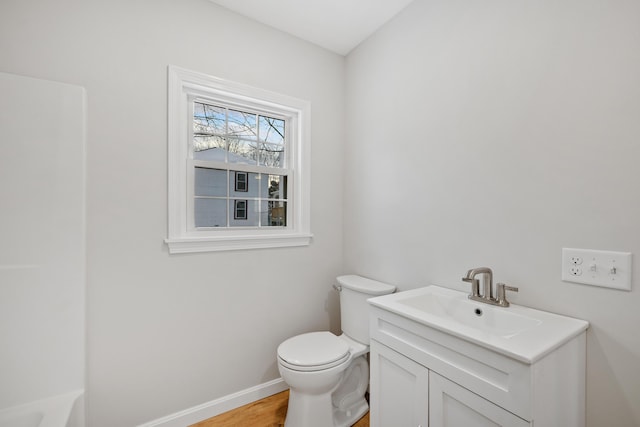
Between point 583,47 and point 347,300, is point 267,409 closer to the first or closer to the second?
point 347,300

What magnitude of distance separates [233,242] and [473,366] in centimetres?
144

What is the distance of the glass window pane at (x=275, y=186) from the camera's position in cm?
209

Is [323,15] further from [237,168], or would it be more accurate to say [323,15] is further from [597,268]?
[597,268]

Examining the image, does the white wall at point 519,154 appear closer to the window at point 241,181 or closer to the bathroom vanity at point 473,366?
the bathroom vanity at point 473,366

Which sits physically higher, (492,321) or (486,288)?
(486,288)

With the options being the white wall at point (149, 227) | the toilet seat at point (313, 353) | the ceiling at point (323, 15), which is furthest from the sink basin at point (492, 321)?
the ceiling at point (323, 15)

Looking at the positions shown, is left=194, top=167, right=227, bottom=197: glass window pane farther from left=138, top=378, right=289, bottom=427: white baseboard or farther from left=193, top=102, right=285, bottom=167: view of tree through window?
left=138, top=378, right=289, bottom=427: white baseboard

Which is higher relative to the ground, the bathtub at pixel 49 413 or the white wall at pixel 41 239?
the white wall at pixel 41 239

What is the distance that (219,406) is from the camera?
1752 mm

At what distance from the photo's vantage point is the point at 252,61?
190 cm

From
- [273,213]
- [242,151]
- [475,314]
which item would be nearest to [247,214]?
[273,213]

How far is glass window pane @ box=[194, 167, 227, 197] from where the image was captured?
181cm

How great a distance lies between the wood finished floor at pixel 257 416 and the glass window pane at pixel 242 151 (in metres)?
1.65

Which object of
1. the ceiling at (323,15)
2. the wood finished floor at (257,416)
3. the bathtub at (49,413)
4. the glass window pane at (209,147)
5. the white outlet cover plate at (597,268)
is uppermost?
the ceiling at (323,15)
